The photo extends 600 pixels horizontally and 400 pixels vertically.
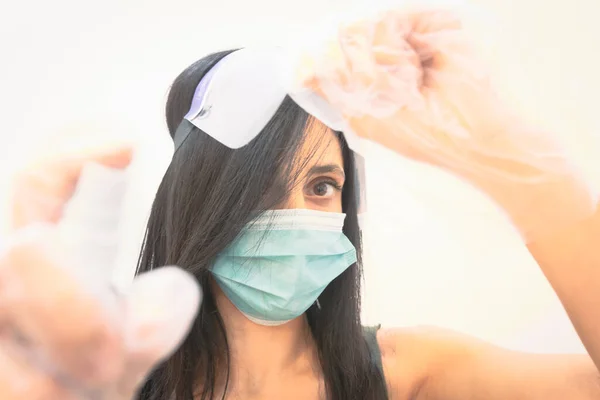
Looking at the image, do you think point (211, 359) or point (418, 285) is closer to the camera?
point (211, 359)

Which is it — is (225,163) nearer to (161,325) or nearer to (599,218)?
(161,325)

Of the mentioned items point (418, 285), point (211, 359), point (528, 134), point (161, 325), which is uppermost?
point (161, 325)

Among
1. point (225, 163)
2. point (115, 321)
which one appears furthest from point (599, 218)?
point (115, 321)

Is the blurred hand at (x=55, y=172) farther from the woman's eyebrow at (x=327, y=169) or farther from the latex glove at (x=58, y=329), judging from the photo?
the woman's eyebrow at (x=327, y=169)

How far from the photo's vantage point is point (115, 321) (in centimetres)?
33

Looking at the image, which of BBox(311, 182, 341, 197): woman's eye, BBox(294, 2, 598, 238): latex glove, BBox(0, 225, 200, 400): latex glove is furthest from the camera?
BBox(311, 182, 341, 197): woman's eye

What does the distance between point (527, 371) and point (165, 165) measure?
0.68 meters

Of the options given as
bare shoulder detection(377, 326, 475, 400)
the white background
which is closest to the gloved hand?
the white background

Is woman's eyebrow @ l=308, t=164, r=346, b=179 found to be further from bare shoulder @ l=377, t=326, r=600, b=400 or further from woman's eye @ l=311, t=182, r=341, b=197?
bare shoulder @ l=377, t=326, r=600, b=400

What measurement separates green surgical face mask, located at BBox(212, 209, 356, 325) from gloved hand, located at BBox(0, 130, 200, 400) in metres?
0.29

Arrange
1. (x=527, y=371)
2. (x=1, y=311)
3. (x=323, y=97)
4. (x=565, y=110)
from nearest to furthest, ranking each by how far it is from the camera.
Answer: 1. (x=1, y=311)
2. (x=323, y=97)
3. (x=527, y=371)
4. (x=565, y=110)

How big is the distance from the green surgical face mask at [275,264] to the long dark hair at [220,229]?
21 mm

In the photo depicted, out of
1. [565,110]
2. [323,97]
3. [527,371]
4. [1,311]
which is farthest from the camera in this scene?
[565,110]

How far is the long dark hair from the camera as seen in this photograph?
0.66 m
